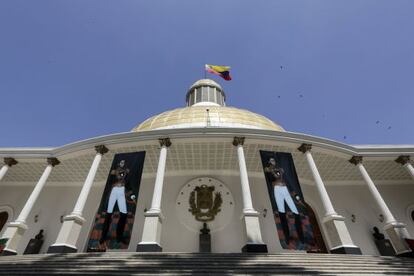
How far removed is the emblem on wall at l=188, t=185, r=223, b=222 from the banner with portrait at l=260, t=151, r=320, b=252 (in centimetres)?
423

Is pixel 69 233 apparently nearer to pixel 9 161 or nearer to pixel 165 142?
pixel 165 142

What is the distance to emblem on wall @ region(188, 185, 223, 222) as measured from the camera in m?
13.3

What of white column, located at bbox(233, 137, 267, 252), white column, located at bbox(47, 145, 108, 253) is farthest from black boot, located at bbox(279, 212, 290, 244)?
white column, located at bbox(47, 145, 108, 253)

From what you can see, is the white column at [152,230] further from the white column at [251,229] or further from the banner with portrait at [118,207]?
the white column at [251,229]

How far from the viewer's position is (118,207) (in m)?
10.0

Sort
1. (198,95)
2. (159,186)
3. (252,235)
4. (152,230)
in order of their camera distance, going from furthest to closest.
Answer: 1. (198,95)
2. (159,186)
3. (152,230)
4. (252,235)

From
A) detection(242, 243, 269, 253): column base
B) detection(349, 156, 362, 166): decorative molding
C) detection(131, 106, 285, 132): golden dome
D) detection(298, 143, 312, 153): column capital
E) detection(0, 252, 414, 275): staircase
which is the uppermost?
detection(131, 106, 285, 132): golden dome

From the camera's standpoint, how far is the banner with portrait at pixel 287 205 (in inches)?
364

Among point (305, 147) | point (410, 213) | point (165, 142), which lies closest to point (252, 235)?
point (305, 147)

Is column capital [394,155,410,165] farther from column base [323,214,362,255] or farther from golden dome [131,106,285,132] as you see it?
golden dome [131,106,285,132]

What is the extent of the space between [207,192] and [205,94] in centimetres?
1850

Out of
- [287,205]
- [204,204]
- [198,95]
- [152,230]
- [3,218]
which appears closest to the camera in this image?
[152,230]

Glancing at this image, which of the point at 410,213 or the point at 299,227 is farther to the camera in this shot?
the point at 410,213

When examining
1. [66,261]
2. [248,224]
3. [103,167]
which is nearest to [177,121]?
[103,167]
